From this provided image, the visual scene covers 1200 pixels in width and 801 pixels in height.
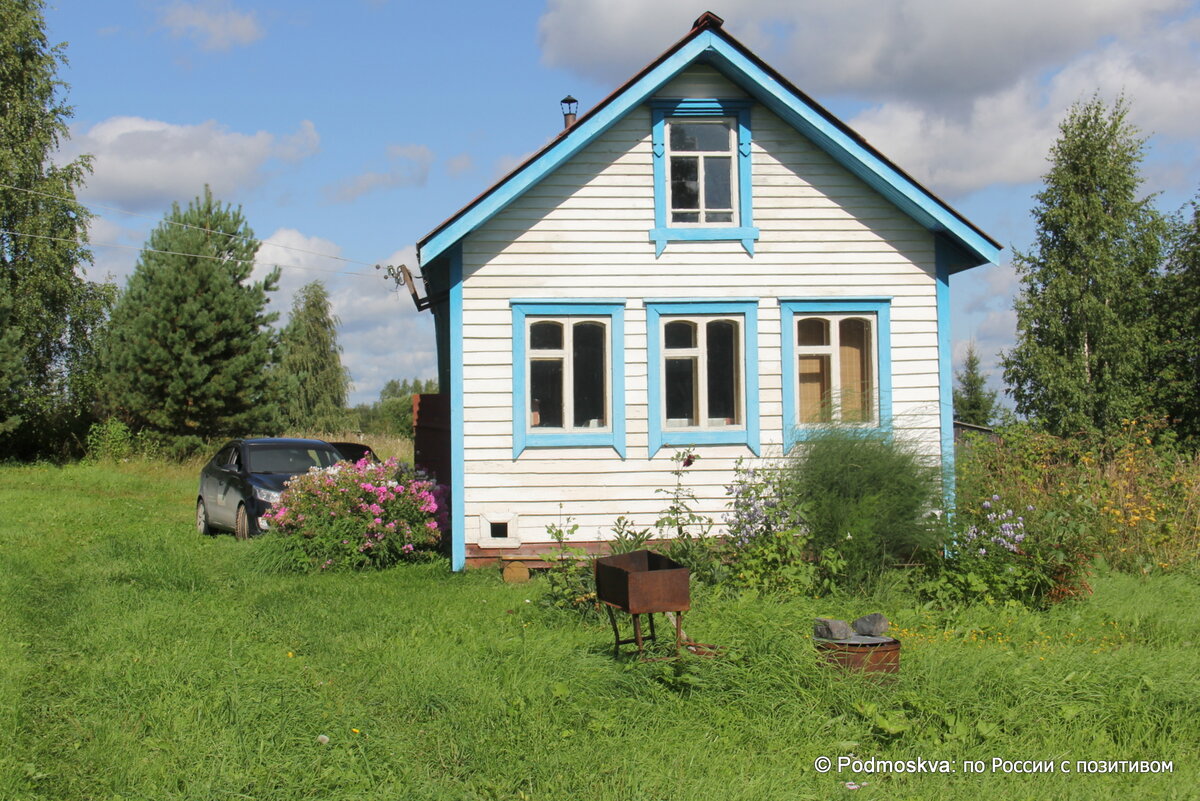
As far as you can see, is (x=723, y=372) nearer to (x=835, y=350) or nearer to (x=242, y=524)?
(x=835, y=350)

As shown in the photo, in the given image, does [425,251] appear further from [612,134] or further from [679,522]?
[679,522]

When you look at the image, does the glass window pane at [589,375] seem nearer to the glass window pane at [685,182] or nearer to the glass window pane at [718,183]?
the glass window pane at [685,182]

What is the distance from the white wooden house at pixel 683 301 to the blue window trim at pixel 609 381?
0.02m

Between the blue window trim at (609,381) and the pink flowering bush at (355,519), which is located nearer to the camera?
the blue window trim at (609,381)

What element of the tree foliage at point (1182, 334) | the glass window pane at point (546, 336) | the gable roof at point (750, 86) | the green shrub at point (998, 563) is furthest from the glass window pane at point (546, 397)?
the tree foliage at point (1182, 334)

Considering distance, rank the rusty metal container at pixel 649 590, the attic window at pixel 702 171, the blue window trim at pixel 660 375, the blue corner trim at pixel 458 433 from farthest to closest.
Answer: the attic window at pixel 702 171
the blue window trim at pixel 660 375
the blue corner trim at pixel 458 433
the rusty metal container at pixel 649 590

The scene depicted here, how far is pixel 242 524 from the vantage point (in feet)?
48.5

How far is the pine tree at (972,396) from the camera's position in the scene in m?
58.6

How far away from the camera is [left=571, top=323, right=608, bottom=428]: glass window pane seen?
11.5 m

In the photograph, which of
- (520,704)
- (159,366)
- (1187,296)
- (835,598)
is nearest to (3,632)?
(520,704)

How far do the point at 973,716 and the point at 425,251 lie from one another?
7290 millimetres

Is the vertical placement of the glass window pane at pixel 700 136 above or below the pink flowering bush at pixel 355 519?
above

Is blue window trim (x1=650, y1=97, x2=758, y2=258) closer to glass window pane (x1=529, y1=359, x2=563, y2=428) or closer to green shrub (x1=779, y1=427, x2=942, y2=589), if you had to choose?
glass window pane (x1=529, y1=359, x2=563, y2=428)

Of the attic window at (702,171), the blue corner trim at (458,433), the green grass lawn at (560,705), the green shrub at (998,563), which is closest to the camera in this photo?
the green grass lawn at (560,705)
